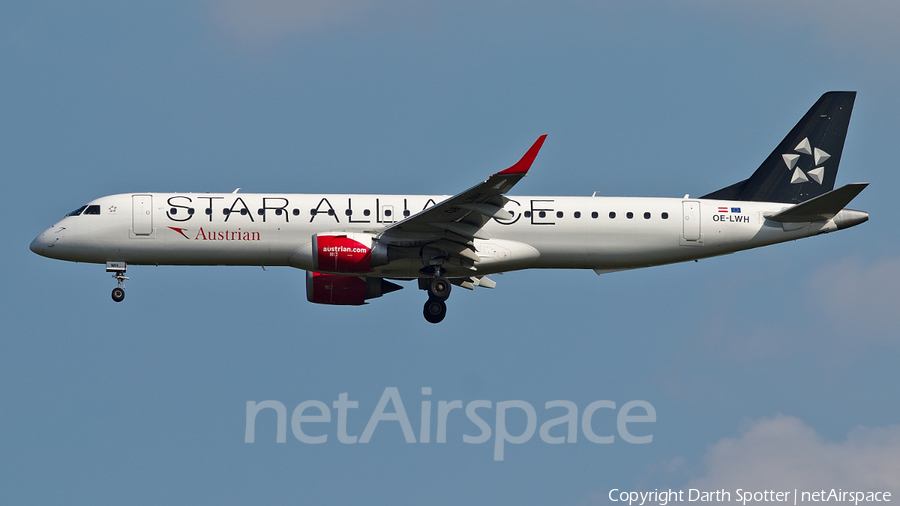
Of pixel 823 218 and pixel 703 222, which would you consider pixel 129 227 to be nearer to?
pixel 703 222

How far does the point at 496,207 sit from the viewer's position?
36875 mm

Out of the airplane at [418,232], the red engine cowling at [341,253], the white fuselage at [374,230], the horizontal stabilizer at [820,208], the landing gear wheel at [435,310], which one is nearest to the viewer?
the red engine cowling at [341,253]

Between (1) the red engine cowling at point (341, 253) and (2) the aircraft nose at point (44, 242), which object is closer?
(1) the red engine cowling at point (341, 253)

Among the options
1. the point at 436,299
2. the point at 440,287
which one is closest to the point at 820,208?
the point at 440,287

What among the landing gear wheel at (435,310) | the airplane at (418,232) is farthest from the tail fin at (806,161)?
the landing gear wheel at (435,310)

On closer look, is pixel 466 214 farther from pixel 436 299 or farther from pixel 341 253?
pixel 436 299

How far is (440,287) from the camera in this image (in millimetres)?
39469

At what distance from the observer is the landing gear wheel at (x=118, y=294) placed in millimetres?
40094

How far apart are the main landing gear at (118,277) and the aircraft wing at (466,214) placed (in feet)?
30.3

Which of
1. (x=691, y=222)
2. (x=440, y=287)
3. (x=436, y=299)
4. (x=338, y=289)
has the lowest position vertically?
(x=436, y=299)

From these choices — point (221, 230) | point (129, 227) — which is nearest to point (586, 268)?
point (221, 230)

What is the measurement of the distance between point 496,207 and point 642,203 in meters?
6.59

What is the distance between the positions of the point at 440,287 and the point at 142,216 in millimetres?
10503

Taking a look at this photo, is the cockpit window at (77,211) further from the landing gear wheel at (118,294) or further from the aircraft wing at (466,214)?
the aircraft wing at (466,214)
